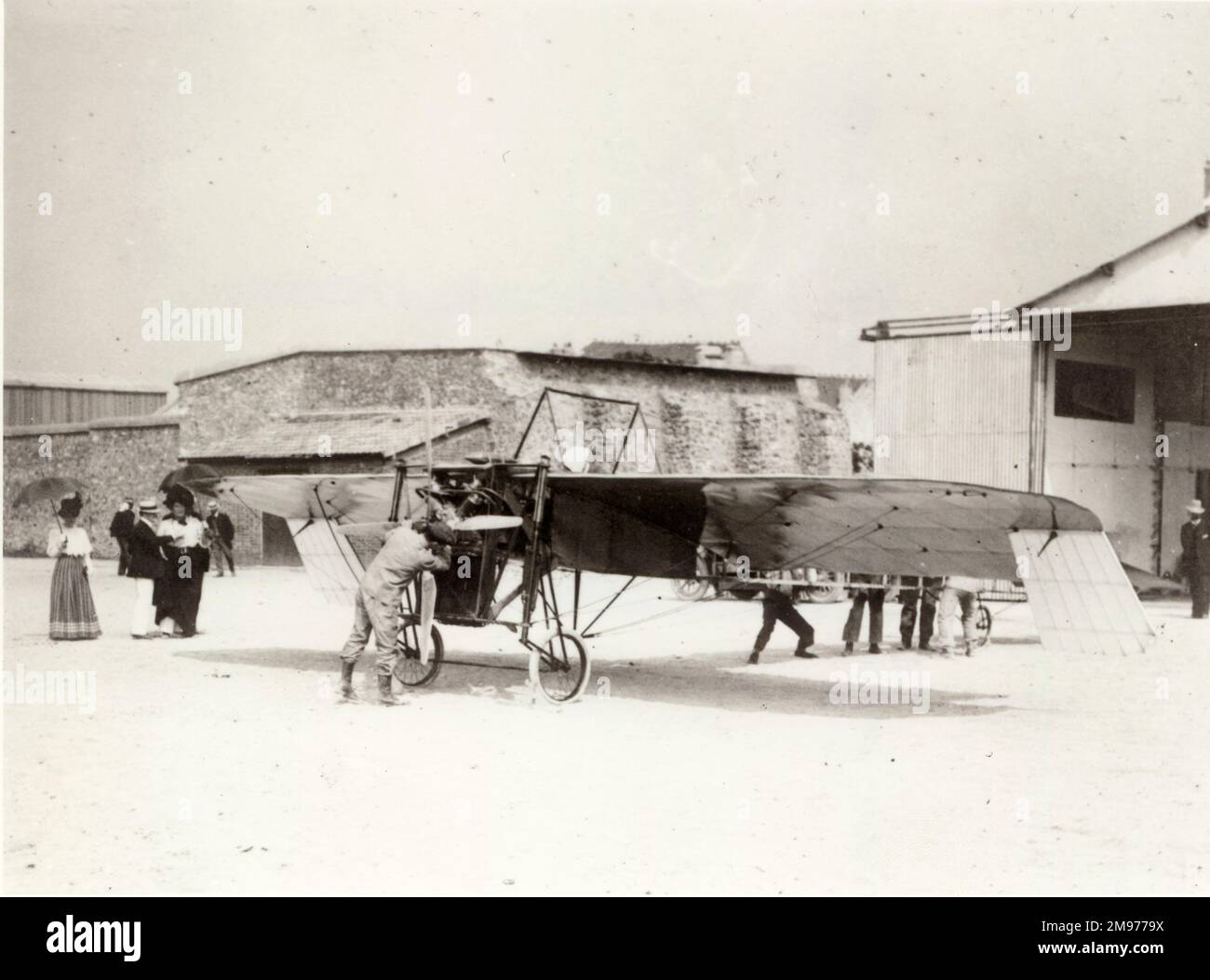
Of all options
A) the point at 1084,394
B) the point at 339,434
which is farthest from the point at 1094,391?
the point at 339,434

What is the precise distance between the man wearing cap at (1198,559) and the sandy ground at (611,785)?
262 inches

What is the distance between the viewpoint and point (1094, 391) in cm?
2491

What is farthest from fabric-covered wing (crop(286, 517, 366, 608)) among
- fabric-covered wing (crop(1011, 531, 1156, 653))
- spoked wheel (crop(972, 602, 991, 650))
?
spoked wheel (crop(972, 602, 991, 650))

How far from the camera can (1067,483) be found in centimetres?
2380

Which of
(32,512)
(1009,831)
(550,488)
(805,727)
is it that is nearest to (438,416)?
(32,512)

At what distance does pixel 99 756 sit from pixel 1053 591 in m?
7.80

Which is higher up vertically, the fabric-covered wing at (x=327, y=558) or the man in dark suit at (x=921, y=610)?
the fabric-covered wing at (x=327, y=558)

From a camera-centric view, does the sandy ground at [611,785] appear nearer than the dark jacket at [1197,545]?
Yes

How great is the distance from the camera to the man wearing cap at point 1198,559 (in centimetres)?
1933

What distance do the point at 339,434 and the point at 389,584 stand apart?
22.2 metres

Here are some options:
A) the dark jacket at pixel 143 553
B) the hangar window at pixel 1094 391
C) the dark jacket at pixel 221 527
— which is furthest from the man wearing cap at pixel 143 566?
the hangar window at pixel 1094 391

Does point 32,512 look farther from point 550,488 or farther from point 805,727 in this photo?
point 805,727

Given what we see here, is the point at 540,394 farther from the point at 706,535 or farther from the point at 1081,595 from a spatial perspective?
the point at 1081,595

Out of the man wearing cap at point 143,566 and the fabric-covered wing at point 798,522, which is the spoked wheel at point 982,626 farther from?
the man wearing cap at point 143,566
